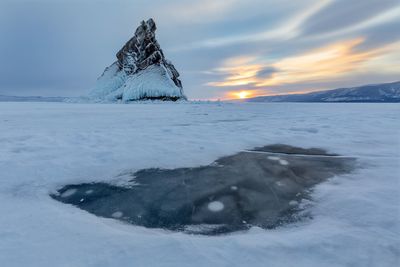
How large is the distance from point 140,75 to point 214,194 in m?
40.8

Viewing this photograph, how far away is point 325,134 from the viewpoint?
5.82 metres

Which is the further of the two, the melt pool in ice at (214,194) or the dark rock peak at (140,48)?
the dark rock peak at (140,48)

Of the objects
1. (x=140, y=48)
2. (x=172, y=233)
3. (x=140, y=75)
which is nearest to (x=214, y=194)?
(x=172, y=233)

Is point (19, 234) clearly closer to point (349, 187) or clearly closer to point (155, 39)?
point (349, 187)

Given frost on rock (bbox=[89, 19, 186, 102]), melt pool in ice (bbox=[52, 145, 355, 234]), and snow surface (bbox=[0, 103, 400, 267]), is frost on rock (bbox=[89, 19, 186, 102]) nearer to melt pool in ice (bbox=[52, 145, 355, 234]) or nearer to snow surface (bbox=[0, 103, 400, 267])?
snow surface (bbox=[0, 103, 400, 267])

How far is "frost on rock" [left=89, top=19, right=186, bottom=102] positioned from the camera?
38.7 metres

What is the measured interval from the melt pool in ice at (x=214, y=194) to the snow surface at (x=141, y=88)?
36.2 metres

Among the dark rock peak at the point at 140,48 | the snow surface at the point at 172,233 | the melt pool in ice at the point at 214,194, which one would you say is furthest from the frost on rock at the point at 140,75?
the melt pool in ice at the point at 214,194

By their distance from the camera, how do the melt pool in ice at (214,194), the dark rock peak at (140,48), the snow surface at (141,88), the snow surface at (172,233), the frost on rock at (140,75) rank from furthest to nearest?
the dark rock peak at (140,48) → the frost on rock at (140,75) → the snow surface at (141,88) → the melt pool in ice at (214,194) → the snow surface at (172,233)

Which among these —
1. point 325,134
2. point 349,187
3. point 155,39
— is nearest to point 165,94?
point 155,39

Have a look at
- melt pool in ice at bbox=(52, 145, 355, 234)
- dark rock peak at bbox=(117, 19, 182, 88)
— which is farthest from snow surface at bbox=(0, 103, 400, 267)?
dark rock peak at bbox=(117, 19, 182, 88)

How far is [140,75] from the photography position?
134 ft

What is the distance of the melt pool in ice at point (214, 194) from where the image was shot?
2.16 meters

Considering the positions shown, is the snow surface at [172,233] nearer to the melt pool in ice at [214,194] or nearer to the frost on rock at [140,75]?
the melt pool in ice at [214,194]
